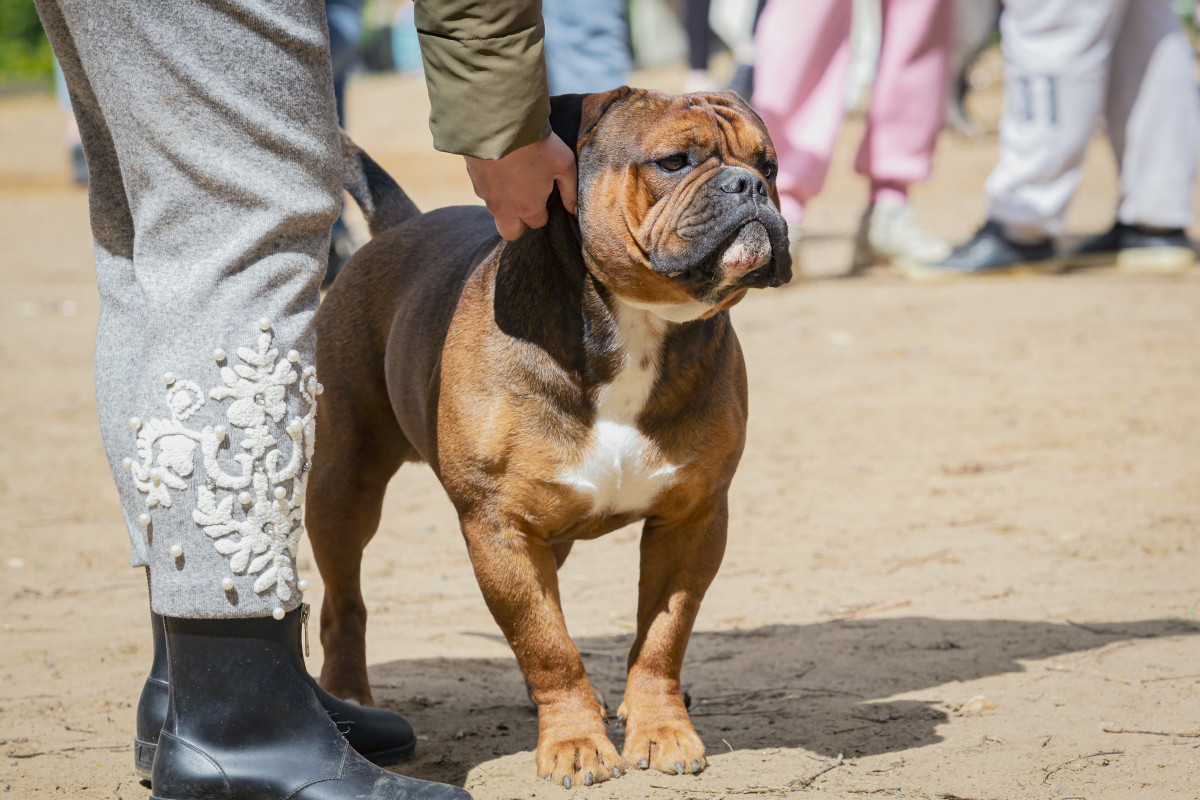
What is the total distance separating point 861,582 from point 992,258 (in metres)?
4.99

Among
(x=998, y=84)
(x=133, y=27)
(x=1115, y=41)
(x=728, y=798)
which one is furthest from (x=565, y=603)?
(x=998, y=84)

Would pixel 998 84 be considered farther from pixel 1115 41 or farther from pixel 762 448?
pixel 762 448

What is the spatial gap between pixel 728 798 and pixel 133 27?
1.68 m

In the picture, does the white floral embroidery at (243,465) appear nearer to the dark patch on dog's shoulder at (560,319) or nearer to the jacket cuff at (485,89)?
the jacket cuff at (485,89)

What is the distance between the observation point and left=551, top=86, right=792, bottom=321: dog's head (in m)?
2.43

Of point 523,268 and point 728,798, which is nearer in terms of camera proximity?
point 728,798

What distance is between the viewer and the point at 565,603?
12.9 ft

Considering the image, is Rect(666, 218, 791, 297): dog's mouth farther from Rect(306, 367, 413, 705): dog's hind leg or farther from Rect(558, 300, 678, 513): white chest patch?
Rect(306, 367, 413, 705): dog's hind leg

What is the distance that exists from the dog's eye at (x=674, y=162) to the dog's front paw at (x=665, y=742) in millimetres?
1105

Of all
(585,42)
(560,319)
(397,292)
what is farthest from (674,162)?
(585,42)

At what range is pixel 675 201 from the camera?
97.5 inches

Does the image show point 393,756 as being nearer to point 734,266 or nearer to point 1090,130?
point 734,266

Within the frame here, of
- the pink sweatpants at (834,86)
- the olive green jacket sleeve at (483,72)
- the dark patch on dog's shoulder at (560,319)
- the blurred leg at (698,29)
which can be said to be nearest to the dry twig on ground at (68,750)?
the dark patch on dog's shoulder at (560,319)

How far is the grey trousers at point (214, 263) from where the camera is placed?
6.44ft
